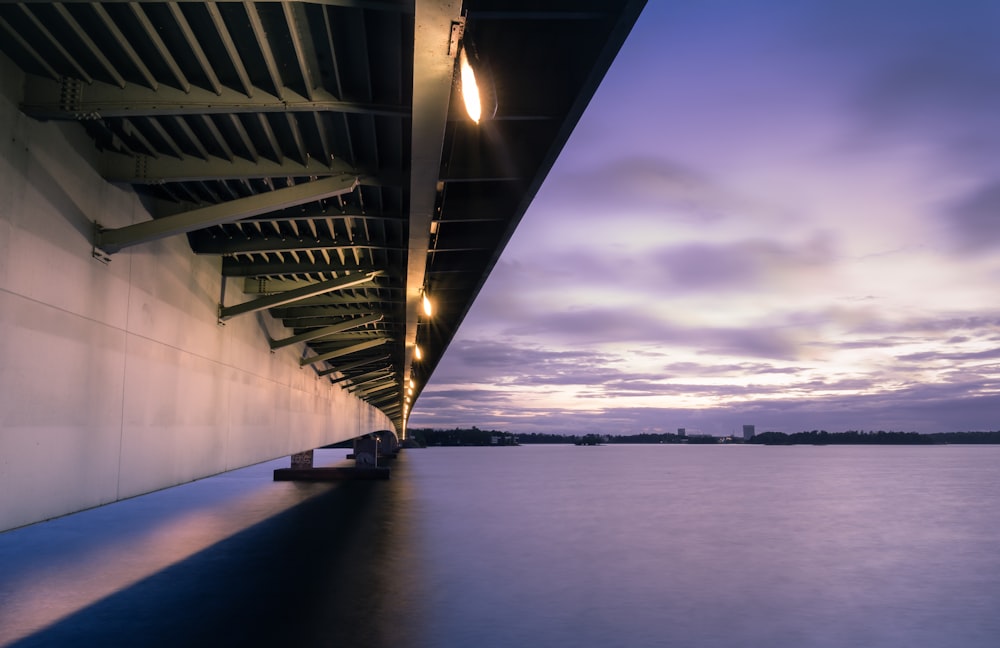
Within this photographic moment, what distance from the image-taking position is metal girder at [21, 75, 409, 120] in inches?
384

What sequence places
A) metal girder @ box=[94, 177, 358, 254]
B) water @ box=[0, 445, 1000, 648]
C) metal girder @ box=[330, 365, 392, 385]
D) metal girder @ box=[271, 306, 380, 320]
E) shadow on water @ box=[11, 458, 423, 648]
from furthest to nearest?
metal girder @ box=[330, 365, 392, 385] < metal girder @ box=[271, 306, 380, 320] < water @ box=[0, 445, 1000, 648] < shadow on water @ box=[11, 458, 423, 648] < metal girder @ box=[94, 177, 358, 254]

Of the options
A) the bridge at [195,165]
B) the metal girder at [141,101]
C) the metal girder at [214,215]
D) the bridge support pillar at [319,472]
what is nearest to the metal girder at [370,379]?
the bridge support pillar at [319,472]

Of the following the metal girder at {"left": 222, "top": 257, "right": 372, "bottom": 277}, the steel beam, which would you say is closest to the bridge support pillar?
the steel beam

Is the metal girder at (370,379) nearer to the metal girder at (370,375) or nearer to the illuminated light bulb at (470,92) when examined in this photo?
the metal girder at (370,375)

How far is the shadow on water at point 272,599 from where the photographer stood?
13.3 metres

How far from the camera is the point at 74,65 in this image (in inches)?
377

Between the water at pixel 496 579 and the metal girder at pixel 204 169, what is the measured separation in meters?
8.20

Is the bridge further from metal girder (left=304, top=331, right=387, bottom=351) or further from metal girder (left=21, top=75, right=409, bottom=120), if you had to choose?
metal girder (left=304, top=331, right=387, bottom=351)

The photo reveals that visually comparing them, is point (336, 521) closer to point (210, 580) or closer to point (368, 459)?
point (210, 580)

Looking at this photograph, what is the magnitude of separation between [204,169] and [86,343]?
367 cm

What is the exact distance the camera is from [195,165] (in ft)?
43.0

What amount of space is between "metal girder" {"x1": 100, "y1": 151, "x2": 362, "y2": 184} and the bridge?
4 cm

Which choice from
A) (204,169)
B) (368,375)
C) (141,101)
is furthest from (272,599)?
(368,375)

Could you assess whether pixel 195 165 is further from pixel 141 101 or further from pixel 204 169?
pixel 141 101
